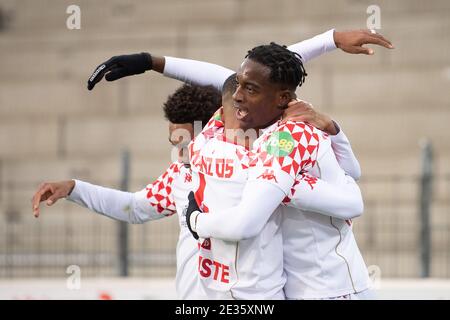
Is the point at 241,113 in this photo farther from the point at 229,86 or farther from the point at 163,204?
the point at 163,204

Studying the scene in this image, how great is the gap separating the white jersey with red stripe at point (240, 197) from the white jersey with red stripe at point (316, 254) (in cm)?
4

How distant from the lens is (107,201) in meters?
4.16

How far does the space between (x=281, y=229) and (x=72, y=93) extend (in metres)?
9.63

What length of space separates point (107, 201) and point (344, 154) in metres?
1.13

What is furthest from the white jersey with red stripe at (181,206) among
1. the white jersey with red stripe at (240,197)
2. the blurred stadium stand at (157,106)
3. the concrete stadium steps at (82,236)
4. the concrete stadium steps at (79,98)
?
the concrete stadium steps at (79,98)

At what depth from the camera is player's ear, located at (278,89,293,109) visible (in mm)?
3332

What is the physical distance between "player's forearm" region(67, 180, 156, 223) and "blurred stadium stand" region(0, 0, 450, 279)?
5757 mm

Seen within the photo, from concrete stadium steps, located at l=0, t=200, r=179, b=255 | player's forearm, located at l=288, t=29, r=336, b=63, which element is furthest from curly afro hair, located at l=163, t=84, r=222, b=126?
concrete stadium steps, located at l=0, t=200, r=179, b=255

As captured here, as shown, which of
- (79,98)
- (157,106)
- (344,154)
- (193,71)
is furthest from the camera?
(79,98)

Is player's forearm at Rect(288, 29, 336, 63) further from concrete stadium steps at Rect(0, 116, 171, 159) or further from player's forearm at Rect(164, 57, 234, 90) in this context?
concrete stadium steps at Rect(0, 116, 171, 159)

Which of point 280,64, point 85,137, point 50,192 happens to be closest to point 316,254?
point 280,64

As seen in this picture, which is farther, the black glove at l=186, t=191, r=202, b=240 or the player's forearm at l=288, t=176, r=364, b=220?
the black glove at l=186, t=191, r=202, b=240

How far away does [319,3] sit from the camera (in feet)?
40.1

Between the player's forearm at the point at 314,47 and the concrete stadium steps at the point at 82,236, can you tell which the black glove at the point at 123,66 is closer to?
the player's forearm at the point at 314,47
